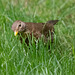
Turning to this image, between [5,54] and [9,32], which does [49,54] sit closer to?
[5,54]

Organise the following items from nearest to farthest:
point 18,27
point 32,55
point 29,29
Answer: point 32,55 < point 18,27 < point 29,29

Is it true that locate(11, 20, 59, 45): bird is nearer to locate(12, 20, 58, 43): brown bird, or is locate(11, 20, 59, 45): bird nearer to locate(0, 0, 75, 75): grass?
locate(12, 20, 58, 43): brown bird

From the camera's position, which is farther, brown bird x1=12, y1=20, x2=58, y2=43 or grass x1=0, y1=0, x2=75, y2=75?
brown bird x1=12, y1=20, x2=58, y2=43

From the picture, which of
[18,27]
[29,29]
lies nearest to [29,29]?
[29,29]

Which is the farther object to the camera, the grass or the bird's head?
the bird's head

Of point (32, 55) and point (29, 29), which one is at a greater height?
point (29, 29)

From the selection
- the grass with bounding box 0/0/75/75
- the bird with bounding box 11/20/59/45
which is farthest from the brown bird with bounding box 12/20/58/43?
the grass with bounding box 0/0/75/75

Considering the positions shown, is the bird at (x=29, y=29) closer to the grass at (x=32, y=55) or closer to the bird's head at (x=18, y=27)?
the bird's head at (x=18, y=27)

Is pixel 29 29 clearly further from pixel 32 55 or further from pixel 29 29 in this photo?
pixel 32 55

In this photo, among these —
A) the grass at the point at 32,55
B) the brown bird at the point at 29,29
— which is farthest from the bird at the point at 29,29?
the grass at the point at 32,55

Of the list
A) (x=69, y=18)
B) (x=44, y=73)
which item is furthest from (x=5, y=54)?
(x=69, y=18)

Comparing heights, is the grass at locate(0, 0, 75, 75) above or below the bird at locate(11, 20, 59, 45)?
below

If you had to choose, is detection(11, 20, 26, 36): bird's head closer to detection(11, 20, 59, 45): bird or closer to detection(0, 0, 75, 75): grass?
detection(11, 20, 59, 45): bird

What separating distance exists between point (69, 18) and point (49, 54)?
2.55 meters
